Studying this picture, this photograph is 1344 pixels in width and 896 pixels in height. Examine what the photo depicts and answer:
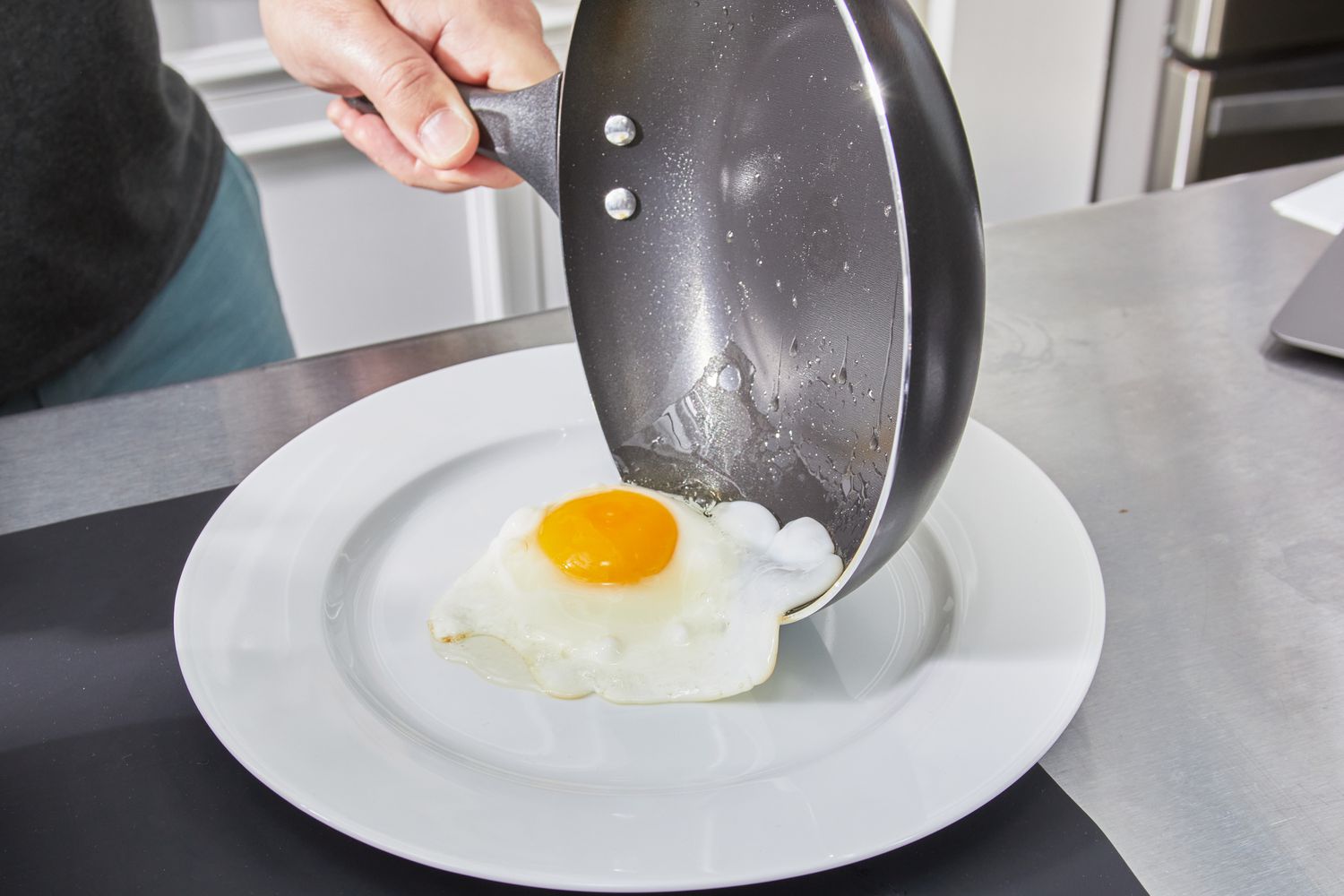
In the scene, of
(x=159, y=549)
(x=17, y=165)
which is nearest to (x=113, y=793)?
(x=159, y=549)

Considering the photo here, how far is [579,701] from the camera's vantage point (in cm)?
60

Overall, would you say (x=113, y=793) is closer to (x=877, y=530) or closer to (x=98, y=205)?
(x=877, y=530)

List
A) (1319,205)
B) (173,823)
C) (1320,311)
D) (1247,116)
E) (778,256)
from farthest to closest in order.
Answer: (1247,116) → (1319,205) → (1320,311) → (778,256) → (173,823)

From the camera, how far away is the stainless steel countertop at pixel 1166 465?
552mm

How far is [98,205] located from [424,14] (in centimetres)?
30

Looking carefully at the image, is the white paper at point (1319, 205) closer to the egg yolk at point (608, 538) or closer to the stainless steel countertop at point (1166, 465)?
the stainless steel countertop at point (1166, 465)

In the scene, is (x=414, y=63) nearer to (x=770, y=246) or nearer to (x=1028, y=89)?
(x=770, y=246)

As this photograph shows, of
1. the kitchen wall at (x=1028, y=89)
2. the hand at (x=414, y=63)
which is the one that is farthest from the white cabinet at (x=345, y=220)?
the hand at (x=414, y=63)

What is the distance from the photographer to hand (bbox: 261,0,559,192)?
79 cm

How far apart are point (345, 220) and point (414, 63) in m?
1.12

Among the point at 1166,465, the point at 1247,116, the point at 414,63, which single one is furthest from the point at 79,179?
the point at 1247,116

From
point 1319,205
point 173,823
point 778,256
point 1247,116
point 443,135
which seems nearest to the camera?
point 173,823

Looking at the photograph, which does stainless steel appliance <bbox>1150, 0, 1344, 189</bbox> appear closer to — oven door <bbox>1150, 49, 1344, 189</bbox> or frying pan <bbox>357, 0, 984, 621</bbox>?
oven door <bbox>1150, 49, 1344, 189</bbox>

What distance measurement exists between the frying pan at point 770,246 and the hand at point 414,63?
56 mm
